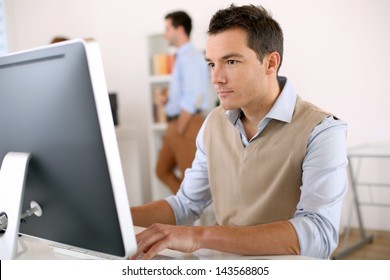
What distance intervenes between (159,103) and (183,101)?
0.50 meters

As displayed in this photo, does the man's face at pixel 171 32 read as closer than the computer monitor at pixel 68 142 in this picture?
No

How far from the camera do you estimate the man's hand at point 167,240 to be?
0.86 meters

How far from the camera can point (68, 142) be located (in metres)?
0.74

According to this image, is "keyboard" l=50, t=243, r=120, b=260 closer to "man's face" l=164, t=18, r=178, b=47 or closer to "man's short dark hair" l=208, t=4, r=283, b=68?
"man's short dark hair" l=208, t=4, r=283, b=68

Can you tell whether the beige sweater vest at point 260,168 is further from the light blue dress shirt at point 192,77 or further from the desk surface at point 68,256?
the light blue dress shirt at point 192,77

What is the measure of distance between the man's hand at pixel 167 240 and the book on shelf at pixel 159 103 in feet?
10.2

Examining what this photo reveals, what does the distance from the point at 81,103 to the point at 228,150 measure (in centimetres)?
66

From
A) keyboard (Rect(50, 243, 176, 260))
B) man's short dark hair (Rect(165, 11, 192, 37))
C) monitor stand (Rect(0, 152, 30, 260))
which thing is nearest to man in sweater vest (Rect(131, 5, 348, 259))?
keyboard (Rect(50, 243, 176, 260))

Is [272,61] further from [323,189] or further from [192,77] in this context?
[192,77]

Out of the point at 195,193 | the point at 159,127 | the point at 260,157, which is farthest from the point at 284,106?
the point at 159,127

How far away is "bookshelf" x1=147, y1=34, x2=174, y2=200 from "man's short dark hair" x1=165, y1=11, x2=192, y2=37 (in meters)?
0.56

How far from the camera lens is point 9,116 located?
0.84 meters

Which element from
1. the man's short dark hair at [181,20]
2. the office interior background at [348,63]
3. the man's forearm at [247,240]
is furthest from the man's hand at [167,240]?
the man's short dark hair at [181,20]
